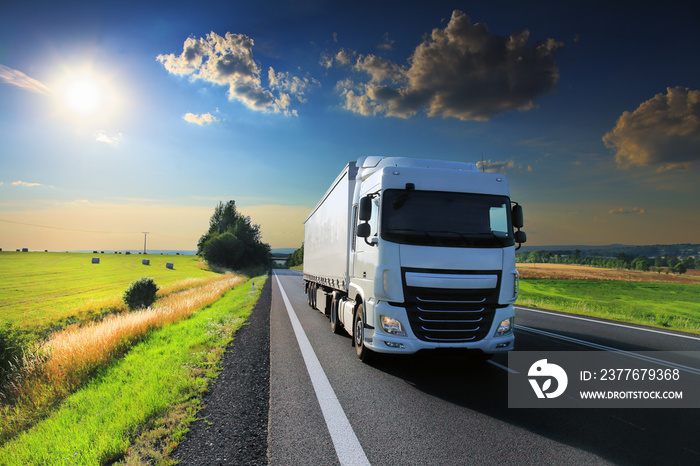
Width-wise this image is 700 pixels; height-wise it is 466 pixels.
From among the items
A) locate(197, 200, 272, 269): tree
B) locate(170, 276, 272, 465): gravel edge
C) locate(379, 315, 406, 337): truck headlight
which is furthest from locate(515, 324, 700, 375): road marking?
locate(197, 200, 272, 269): tree

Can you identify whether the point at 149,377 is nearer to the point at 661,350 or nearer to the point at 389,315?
the point at 389,315

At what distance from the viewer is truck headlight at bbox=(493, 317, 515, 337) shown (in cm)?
569

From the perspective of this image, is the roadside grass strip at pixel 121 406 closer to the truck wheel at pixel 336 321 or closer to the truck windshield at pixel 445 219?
the truck wheel at pixel 336 321

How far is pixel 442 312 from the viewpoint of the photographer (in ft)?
17.9

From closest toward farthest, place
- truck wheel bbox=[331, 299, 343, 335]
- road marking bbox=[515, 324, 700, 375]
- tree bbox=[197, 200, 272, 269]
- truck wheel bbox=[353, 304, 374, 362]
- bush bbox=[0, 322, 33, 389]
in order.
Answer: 1. road marking bbox=[515, 324, 700, 375]
2. truck wheel bbox=[353, 304, 374, 362]
3. bush bbox=[0, 322, 33, 389]
4. truck wheel bbox=[331, 299, 343, 335]
5. tree bbox=[197, 200, 272, 269]

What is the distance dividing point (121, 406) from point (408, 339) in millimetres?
3899

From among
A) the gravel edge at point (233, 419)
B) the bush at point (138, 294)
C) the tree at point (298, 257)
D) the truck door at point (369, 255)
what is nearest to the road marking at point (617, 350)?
the truck door at point (369, 255)

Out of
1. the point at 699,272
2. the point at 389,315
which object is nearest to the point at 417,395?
the point at 389,315

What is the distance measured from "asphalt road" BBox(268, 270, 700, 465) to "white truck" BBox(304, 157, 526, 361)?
0.62 m

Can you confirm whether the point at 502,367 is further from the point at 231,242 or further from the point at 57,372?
the point at 231,242

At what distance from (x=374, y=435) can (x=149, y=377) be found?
3954mm

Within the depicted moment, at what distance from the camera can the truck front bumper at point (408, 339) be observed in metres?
5.47

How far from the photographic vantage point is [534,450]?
3385 mm

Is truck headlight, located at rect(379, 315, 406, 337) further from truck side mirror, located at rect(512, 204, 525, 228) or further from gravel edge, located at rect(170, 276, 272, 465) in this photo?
truck side mirror, located at rect(512, 204, 525, 228)
